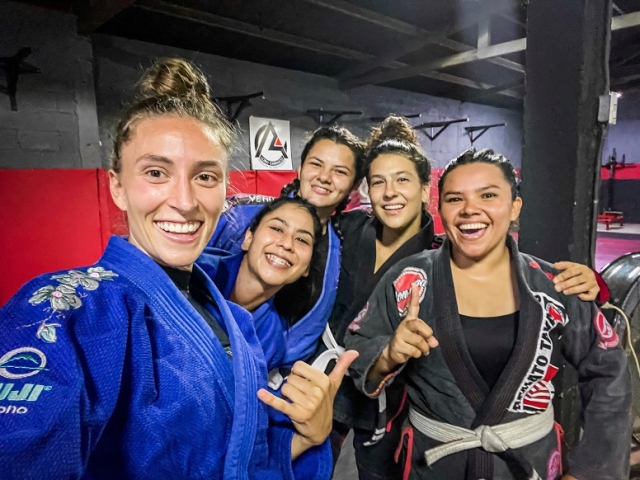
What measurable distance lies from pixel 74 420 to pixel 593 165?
5.71ft

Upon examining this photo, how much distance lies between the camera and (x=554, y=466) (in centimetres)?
109

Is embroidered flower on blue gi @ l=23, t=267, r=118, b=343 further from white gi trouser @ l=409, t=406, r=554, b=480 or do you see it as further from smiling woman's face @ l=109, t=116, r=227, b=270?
white gi trouser @ l=409, t=406, r=554, b=480

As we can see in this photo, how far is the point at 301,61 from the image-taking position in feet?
15.3

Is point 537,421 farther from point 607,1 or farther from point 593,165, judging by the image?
point 607,1

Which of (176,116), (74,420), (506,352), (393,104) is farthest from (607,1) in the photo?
(393,104)

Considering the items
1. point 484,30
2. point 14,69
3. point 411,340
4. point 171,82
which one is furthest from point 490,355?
point 484,30

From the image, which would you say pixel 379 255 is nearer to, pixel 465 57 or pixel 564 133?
pixel 564 133

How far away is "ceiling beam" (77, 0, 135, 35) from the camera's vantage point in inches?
107

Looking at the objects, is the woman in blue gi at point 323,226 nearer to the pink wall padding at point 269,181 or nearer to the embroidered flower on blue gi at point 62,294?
the embroidered flower on blue gi at point 62,294

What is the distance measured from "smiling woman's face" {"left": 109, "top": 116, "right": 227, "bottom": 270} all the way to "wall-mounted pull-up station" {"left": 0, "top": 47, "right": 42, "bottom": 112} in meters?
2.98

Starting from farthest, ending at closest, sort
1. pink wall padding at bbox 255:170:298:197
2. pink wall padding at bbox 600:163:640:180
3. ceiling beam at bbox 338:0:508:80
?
1. pink wall padding at bbox 600:163:640:180
2. pink wall padding at bbox 255:170:298:197
3. ceiling beam at bbox 338:0:508:80

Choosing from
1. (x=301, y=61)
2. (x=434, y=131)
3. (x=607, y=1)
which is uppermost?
(x=301, y=61)

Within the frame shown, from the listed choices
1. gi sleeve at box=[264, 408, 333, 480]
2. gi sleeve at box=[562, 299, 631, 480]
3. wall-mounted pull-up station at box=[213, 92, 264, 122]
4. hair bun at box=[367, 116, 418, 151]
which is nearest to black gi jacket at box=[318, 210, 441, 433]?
hair bun at box=[367, 116, 418, 151]

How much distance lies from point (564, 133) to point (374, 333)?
107 centimetres
